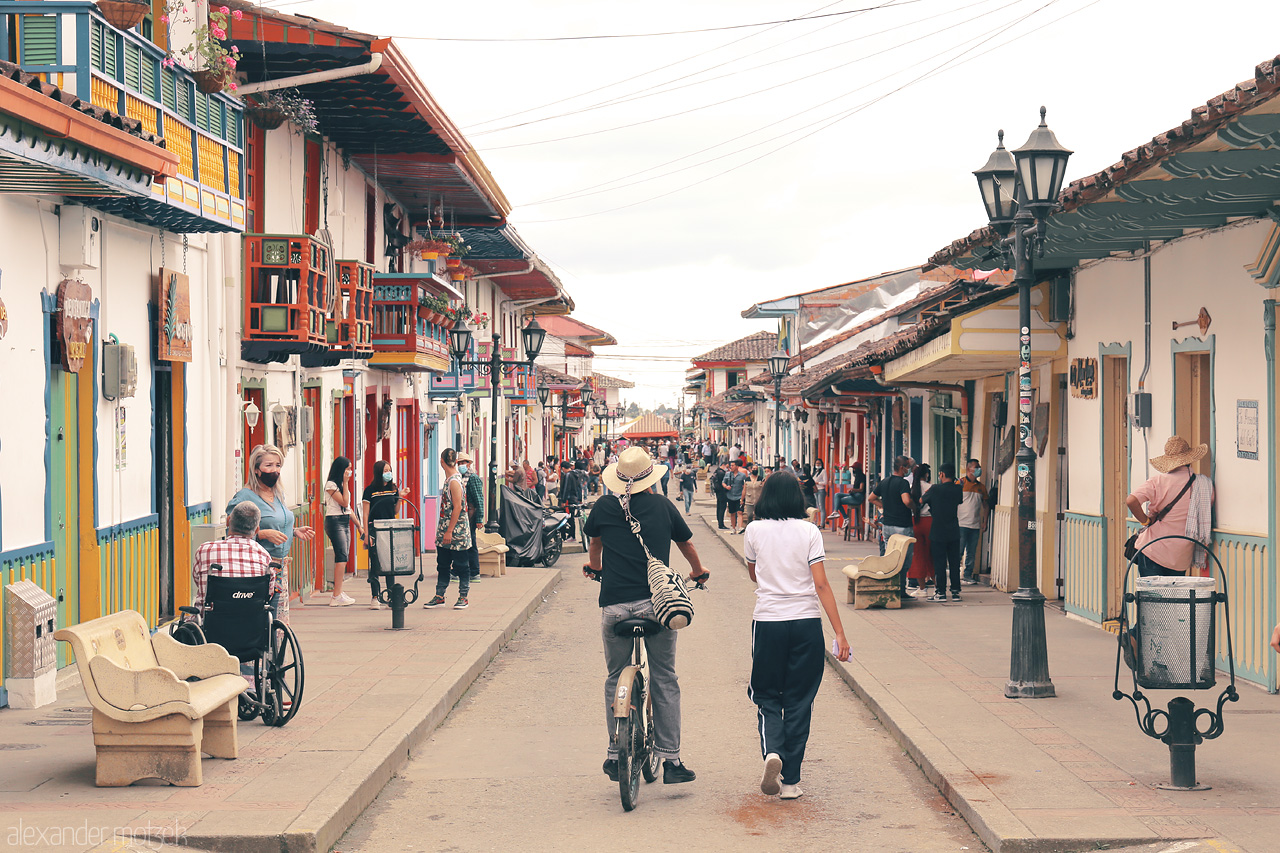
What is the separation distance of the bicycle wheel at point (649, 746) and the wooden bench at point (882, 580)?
920 cm

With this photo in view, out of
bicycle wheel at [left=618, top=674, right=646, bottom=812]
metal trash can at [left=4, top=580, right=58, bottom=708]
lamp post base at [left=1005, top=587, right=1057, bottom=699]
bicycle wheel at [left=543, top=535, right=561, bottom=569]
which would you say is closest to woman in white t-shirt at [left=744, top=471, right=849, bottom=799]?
bicycle wheel at [left=618, top=674, right=646, bottom=812]

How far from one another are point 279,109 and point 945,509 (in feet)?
30.4

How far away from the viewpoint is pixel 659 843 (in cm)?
652

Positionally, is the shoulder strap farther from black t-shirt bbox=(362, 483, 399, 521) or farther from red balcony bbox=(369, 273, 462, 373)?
red balcony bbox=(369, 273, 462, 373)

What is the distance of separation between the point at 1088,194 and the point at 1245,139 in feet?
7.21

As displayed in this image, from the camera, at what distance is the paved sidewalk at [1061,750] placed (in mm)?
6410

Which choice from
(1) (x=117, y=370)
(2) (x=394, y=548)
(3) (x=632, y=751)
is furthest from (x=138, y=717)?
(2) (x=394, y=548)

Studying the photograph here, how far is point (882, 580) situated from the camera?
54.1 feet

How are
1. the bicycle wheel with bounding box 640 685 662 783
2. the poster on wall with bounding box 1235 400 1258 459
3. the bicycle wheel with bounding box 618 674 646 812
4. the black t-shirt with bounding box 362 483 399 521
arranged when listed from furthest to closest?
the black t-shirt with bounding box 362 483 399 521, the poster on wall with bounding box 1235 400 1258 459, the bicycle wheel with bounding box 640 685 662 783, the bicycle wheel with bounding box 618 674 646 812

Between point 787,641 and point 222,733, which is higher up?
point 787,641

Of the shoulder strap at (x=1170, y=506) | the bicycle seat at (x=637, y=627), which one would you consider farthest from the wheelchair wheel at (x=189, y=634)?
the shoulder strap at (x=1170, y=506)

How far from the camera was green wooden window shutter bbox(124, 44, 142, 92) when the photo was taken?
1034 centimetres

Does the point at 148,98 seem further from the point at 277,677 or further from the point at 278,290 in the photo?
the point at 278,290

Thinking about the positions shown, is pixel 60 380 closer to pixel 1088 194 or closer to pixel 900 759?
pixel 900 759
